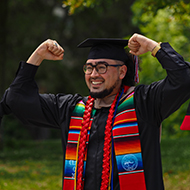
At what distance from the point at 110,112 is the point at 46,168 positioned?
6.95m

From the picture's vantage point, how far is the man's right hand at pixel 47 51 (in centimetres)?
348

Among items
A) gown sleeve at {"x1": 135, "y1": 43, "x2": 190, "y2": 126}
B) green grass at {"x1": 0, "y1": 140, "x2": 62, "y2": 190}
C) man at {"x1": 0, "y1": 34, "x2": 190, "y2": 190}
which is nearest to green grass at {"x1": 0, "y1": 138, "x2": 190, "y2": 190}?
green grass at {"x1": 0, "y1": 140, "x2": 62, "y2": 190}

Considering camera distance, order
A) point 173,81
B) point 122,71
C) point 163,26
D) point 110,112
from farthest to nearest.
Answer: point 163,26 < point 122,71 < point 110,112 < point 173,81

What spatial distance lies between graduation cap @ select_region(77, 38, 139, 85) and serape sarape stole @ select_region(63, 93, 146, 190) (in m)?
0.39

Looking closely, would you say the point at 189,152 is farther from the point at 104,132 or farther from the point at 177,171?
the point at 104,132

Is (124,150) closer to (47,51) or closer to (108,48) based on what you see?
(108,48)

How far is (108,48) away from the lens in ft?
11.6

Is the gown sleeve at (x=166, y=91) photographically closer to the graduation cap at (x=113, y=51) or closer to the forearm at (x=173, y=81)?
the forearm at (x=173, y=81)

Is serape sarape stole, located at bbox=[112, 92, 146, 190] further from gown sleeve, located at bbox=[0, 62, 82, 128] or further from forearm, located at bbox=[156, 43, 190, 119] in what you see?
gown sleeve, located at bbox=[0, 62, 82, 128]

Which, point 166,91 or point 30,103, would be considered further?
point 30,103

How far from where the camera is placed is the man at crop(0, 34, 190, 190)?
3078 mm

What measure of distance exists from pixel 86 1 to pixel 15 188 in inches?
163

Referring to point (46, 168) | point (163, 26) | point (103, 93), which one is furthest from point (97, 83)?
point (163, 26)

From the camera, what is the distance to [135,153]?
3152 millimetres
